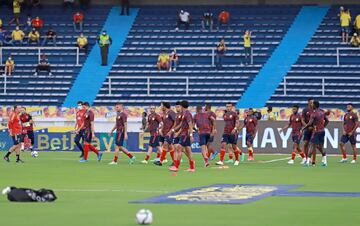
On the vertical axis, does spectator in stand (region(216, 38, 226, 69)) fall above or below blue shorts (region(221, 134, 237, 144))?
above

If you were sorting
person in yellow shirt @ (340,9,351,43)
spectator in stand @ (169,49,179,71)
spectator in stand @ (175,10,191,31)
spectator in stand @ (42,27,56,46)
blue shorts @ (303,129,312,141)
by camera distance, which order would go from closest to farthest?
blue shorts @ (303,129,312,141), spectator in stand @ (169,49,179,71), person in yellow shirt @ (340,9,351,43), spectator in stand @ (175,10,191,31), spectator in stand @ (42,27,56,46)

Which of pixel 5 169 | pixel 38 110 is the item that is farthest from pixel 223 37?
pixel 5 169

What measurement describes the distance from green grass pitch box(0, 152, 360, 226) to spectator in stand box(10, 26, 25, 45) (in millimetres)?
19636

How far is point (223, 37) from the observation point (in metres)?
58.7

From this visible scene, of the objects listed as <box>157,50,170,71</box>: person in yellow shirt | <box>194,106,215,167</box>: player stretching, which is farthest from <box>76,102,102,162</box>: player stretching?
<box>157,50,170,71</box>: person in yellow shirt

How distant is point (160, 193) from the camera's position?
965 inches

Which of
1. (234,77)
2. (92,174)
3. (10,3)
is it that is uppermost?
(10,3)

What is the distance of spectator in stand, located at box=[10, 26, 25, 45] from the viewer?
59750 millimetres

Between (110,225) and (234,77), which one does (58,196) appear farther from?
→ (234,77)

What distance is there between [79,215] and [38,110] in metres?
32.3

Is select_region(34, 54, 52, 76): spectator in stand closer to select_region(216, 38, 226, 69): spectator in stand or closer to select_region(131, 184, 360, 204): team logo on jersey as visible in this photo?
select_region(216, 38, 226, 69): spectator in stand

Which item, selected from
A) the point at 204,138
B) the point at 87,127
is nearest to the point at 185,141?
the point at 204,138

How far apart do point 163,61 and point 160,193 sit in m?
Answer: 32.7

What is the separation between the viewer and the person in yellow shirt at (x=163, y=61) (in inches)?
2237
